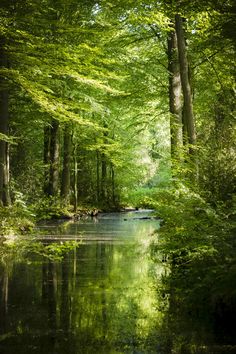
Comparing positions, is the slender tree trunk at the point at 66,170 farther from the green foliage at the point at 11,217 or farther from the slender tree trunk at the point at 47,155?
the green foliage at the point at 11,217

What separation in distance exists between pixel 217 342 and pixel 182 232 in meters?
2.65

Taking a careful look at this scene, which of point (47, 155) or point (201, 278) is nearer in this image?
→ point (201, 278)

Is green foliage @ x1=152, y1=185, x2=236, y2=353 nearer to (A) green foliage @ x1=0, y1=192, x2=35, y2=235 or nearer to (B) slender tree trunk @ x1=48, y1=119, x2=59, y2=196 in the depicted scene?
(A) green foliage @ x1=0, y1=192, x2=35, y2=235

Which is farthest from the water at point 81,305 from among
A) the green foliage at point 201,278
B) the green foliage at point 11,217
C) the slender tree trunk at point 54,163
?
the slender tree trunk at point 54,163

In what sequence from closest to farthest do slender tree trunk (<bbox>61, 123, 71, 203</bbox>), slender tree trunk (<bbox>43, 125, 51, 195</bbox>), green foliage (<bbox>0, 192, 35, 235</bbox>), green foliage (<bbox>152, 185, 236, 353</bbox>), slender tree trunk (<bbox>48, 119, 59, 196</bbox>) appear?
green foliage (<bbox>152, 185, 236, 353</bbox>)
green foliage (<bbox>0, 192, 35, 235</bbox>)
slender tree trunk (<bbox>48, 119, 59, 196</bbox>)
slender tree trunk (<bbox>43, 125, 51, 195</bbox>)
slender tree trunk (<bbox>61, 123, 71, 203</bbox>)

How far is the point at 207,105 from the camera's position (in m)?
20.8

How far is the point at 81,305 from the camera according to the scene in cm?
725

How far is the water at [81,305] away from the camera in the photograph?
5.64m

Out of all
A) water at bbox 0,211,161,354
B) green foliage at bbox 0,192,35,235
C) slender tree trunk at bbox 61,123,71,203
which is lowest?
water at bbox 0,211,161,354

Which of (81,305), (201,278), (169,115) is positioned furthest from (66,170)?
(201,278)

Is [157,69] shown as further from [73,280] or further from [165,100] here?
[73,280]

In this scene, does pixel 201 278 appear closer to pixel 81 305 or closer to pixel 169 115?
pixel 81 305

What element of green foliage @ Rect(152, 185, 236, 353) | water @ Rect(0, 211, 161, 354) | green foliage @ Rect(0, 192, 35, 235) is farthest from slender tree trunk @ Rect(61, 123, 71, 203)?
green foliage @ Rect(152, 185, 236, 353)

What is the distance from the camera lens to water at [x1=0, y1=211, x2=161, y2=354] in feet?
18.5
